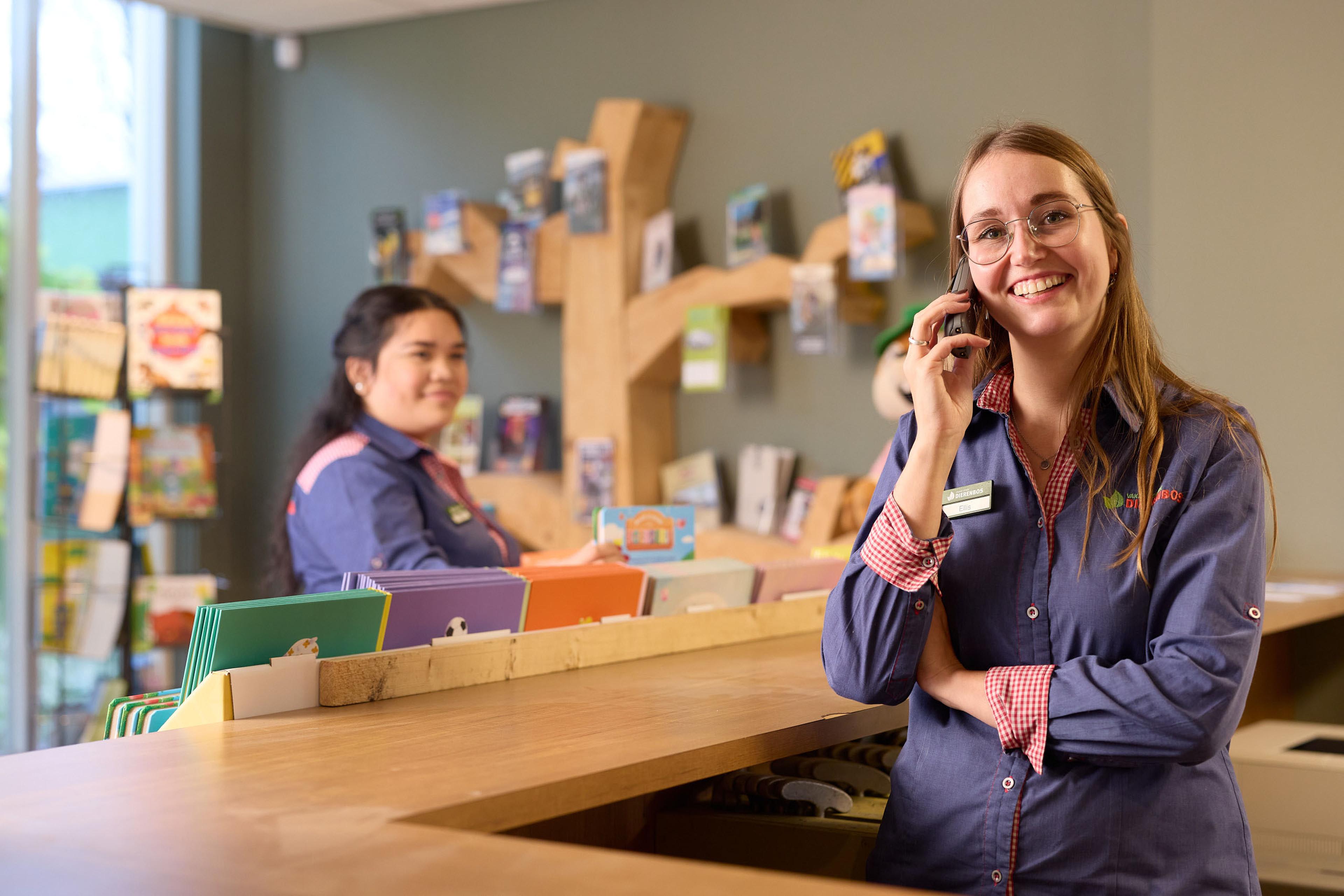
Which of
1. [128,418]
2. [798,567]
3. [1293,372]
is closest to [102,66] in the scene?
[128,418]

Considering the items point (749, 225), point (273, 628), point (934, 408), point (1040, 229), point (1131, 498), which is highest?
point (749, 225)

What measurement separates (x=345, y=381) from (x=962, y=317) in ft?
7.09

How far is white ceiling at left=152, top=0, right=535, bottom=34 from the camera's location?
5.44 m

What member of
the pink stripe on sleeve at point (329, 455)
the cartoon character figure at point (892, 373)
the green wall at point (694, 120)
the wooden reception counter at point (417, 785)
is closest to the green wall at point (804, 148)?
the green wall at point (694, 120)

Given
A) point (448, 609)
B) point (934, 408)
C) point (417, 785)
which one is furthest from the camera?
point (448, 609)

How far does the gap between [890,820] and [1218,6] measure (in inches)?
119

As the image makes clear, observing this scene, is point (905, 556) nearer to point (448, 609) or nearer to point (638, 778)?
point (638, 778)

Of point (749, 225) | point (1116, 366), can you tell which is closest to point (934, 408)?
point (1116, 366)

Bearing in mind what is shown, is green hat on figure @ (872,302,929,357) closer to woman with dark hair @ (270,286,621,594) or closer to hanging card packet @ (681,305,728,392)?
hanging card packet @ (681,305,728,392)

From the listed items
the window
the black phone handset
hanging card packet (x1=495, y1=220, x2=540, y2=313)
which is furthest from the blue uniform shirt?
the window

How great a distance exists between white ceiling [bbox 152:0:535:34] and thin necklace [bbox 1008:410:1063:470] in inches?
166

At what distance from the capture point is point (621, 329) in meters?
4.95

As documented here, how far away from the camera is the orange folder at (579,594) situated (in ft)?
7.47

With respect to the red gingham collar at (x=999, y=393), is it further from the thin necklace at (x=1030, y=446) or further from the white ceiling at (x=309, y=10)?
the white ceiling at (x=309, y=10)
